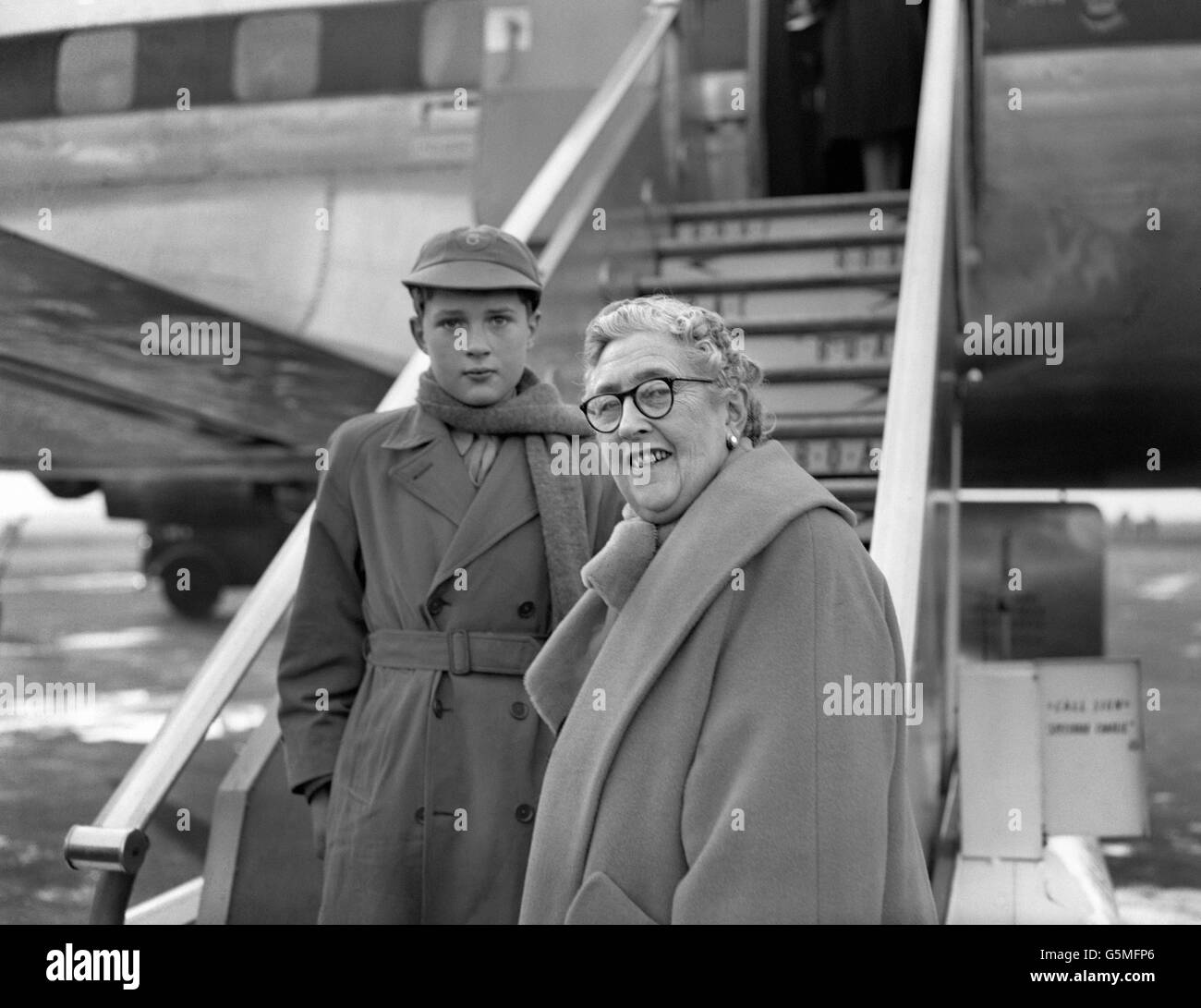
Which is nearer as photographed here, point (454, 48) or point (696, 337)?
point (696, 337)

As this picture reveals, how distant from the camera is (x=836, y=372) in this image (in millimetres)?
4801

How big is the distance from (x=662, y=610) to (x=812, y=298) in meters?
3.93

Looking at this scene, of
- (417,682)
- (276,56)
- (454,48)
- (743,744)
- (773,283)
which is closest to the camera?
(743,744)

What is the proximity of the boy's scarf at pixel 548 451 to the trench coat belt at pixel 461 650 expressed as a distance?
8 centimetres

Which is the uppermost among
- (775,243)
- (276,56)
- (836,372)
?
(276,56)

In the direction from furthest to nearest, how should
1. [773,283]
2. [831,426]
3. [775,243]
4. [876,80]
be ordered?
[876,80] < [775,243] < [773,283] < [831,426]

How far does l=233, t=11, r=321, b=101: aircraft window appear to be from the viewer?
8.96 m

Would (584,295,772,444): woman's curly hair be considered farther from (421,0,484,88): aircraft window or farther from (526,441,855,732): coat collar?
(421,0,484,88): aircraft window

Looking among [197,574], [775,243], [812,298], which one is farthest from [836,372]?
[197,574]

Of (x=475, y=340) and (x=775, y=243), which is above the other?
(x=775, y=243)

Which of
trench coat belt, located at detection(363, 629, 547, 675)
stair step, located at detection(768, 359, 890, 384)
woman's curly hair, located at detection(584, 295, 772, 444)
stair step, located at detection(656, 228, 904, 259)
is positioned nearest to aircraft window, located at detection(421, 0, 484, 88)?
stair step, located at detection(656, 228, 904, 259)

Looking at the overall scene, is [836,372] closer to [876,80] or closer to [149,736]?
[876,80]

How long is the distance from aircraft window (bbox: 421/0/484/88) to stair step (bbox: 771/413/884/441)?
4.76m

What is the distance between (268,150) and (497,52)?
2.68 meters
